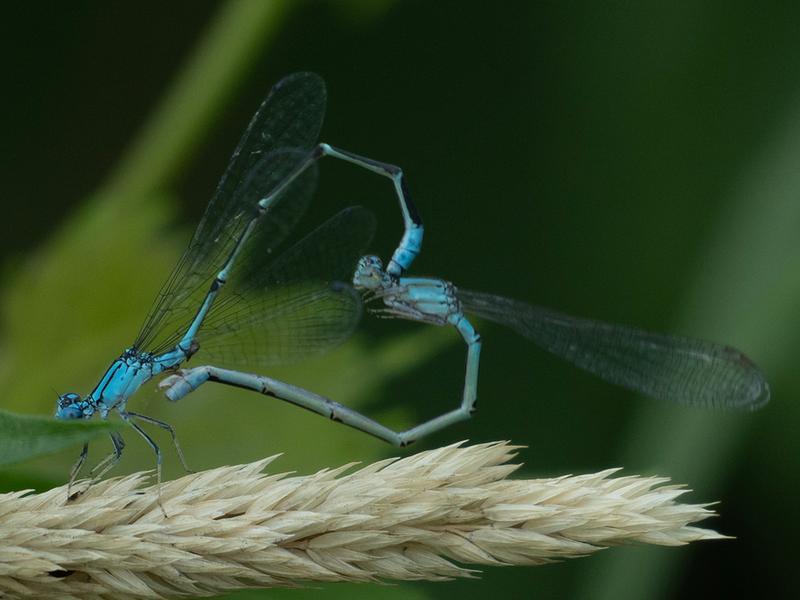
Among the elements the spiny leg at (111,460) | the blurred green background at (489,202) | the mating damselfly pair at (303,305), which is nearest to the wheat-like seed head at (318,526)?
the spiny leg at (111,460)

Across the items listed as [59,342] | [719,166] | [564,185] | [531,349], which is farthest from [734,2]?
[59,342]

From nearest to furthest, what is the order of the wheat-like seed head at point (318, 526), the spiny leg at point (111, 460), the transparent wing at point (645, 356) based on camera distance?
the wheat-like seed head at point (318, 526), the spiny leg at point (111, 460), the transparent wing at point (645, 356)

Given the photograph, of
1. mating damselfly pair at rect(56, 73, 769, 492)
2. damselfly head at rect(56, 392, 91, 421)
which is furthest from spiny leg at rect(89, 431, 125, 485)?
mating damselfly pair at rect(56, 73, 769, 492)

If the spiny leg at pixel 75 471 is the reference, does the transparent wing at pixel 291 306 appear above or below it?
above

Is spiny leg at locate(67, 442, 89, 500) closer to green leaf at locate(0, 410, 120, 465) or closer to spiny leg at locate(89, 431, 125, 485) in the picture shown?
spiny leg at locate(89, 431, 125, 485)

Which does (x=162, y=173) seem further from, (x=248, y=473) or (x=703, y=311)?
(x=703, y=311)

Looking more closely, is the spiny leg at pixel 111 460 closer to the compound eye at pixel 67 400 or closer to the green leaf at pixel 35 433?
the compound eye at pixel 67 400
